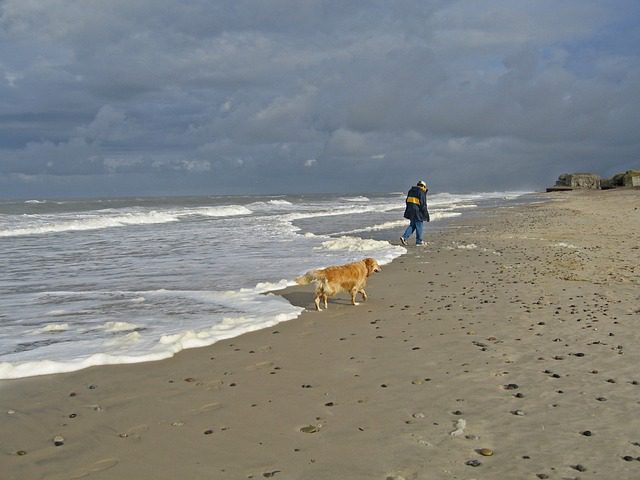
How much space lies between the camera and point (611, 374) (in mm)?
4945

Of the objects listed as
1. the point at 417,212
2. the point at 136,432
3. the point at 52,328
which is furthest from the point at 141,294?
the point at 417,212

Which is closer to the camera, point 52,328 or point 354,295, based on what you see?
point 52,328

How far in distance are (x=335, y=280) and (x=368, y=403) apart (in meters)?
3.88

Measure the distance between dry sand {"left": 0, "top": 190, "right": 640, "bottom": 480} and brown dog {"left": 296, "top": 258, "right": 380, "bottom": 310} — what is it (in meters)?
0.43

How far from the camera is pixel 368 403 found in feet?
14.8

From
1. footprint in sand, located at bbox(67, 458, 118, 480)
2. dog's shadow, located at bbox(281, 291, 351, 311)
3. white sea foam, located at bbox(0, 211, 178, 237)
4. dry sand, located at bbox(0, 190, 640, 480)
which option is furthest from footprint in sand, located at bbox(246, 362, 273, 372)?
white sea foam, located at bbox(0, 211, 178, 237)

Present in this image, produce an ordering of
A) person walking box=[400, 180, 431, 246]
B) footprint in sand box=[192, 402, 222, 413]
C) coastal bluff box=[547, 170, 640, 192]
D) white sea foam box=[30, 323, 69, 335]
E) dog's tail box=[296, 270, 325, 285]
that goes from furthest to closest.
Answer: coastal bluff box=[547, 170, 640, 192], person walking box=[400, 180, 431, 246], dog's tail box=[296, 270, 325, 285], white sea foam box=[30, 323, 69, 335], footprint in sand box=[192, 402, 222, 413]

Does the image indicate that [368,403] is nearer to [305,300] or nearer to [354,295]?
[354,295]

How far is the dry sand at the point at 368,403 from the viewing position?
3535mm

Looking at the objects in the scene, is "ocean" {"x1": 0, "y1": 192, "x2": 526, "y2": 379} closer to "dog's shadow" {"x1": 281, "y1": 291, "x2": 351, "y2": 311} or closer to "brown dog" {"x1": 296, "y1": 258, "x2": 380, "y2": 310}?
"dog's shadow" {"x1": 281, "y1": 291, "x2": 351, "y2": 311}

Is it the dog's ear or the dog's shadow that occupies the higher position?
the dog's ear

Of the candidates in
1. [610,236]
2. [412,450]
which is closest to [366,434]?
[412,450]

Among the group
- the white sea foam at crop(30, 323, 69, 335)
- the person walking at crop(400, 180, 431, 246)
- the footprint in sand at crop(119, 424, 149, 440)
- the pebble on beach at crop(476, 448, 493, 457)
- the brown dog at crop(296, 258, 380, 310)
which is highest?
the person walking at crop(400, 180, 431, 246)

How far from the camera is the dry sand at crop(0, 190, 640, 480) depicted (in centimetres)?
354
